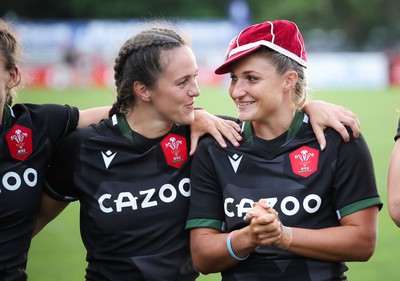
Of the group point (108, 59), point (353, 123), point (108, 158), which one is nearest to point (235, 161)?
point (353, 123)

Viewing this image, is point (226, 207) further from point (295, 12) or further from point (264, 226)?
point (295, 12)

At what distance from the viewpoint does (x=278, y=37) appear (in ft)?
13.2

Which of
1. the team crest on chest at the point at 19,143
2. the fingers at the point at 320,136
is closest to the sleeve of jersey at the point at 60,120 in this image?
the team crest on chest at the point at 19,143

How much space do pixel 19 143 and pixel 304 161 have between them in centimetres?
166

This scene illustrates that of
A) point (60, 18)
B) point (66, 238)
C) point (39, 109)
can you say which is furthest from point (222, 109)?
point (60, 18)

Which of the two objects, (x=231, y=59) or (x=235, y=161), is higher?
(x=231, y=59)

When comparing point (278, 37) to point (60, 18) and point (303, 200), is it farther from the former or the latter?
point (60, 18)

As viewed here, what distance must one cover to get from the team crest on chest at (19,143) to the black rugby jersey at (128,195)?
0.60 ft

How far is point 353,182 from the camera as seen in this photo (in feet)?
12.8

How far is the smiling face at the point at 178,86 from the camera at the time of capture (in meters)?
4.34

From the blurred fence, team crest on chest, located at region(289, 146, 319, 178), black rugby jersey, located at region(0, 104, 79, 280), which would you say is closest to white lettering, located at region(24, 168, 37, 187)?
black rugby jersey, located at region(0, 104, 79, 280)

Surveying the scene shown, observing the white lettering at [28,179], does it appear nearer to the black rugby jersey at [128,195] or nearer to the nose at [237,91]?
the black rugby jersey at [128,195]

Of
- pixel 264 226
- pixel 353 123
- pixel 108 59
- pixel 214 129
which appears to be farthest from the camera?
pixel 108 59

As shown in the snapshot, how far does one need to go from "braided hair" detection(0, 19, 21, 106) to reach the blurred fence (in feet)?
93.5
